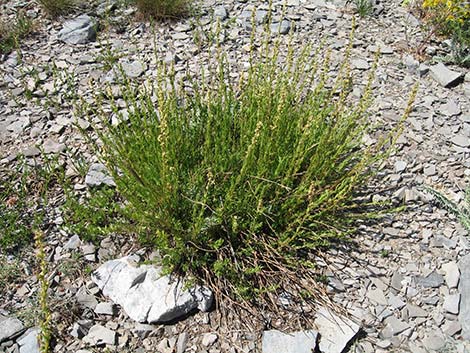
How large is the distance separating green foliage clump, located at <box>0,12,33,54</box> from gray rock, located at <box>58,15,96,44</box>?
0.32 m

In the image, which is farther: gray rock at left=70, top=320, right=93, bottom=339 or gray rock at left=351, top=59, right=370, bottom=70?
gray rock at left=351, top=59, right=370, bottom=70

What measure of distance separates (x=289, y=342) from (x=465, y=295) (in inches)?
45.3

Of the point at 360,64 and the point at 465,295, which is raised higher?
the point at 360,64

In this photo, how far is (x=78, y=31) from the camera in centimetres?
486

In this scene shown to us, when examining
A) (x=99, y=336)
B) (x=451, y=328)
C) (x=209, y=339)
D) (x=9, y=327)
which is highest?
(x=9, y=327)

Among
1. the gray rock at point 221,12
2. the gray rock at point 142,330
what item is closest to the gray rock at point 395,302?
the gray rock at point 142,330

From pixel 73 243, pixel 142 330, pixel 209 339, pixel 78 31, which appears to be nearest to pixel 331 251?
pixel 209 339

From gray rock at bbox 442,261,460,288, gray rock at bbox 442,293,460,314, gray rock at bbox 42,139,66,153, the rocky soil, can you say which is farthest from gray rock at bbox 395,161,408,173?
gray rock at bbox 42,139,66,153

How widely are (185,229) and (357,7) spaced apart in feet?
12.0

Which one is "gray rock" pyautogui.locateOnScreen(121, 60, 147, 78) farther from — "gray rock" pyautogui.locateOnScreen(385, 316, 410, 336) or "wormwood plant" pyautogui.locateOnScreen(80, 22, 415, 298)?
"gray rock" pyautogui.locateOnScreen(385, 316, 410, 336)

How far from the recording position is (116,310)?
2836 millimetres

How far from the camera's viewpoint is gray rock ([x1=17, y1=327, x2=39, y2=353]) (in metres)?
2.61

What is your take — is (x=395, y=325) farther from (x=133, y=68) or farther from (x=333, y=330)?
(x=133, y=68)

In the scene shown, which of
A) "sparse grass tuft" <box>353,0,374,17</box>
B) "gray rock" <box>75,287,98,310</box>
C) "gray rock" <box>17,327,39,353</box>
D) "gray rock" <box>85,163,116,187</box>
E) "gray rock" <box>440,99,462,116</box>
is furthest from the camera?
"sparse grass tuft" <box>353,0,374,17</box>
